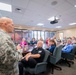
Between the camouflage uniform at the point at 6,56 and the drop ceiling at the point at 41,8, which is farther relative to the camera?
the drop ceiling at the point at 41,8

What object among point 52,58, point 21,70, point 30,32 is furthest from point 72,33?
point 21,70

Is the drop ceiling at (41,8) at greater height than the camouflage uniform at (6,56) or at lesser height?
greater

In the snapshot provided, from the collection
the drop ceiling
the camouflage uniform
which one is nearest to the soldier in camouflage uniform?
the camouflage uniform

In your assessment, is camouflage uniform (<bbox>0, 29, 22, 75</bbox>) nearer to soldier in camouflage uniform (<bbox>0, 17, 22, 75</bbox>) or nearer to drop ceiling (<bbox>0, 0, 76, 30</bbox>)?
soldier in camouflage uniform (<bbox>0, 17, 22, 75</bbox>)

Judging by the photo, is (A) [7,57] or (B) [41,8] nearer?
(A) [7,57]

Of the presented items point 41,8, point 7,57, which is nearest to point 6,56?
point 7,57

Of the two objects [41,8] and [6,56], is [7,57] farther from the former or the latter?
[41,8]

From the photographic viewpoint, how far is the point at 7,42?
931mm

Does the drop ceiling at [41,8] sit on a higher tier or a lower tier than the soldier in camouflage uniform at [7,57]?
higher

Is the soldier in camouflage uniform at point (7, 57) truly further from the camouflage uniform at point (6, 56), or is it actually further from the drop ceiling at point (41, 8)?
the drop ceiling at point (41, 8)

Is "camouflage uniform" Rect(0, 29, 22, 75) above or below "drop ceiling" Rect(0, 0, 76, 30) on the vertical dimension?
below

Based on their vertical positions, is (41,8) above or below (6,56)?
above

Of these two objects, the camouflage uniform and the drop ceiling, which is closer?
the camouflage uniform

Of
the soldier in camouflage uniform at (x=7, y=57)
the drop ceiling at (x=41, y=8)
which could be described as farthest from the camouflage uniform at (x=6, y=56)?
the drop ceiling at (x=41, y=8)
